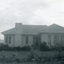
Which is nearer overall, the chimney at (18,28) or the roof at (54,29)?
the roof at (54,29)

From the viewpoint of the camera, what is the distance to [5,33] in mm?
36844

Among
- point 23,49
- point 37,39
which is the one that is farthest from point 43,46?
point 37,39

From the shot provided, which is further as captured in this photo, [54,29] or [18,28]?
[18,28]

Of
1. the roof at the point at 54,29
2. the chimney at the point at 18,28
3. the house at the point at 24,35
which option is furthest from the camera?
the chimney at the point at 18,28

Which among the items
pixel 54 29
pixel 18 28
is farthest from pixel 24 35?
pixel 54 29

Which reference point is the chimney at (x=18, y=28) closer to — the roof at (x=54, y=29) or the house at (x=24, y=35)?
the house at (x=24, y=35)

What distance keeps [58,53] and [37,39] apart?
10795 mm

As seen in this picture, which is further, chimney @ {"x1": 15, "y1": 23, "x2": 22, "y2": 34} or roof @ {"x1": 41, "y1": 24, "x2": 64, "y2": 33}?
chimney @ {"x1": 15, "y1": 23, "x2": 22, "y2": 34}

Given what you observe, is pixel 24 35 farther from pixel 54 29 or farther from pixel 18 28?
pixel 54 29

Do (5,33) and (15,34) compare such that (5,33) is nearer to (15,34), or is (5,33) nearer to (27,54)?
(15,34)

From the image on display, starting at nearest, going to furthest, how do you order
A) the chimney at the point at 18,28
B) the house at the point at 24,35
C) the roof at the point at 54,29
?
the roof at the point at 54,29 → the house at the point at 24,35 → the chimney at the point at 18,28

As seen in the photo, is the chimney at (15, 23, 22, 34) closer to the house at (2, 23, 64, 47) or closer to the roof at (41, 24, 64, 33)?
the house at (2, 23, 64, 47)

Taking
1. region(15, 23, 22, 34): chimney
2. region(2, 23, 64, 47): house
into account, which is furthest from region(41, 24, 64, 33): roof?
region(15, 23, 22, 34): chimney

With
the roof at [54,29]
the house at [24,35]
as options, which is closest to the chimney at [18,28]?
the house at [24,35]
